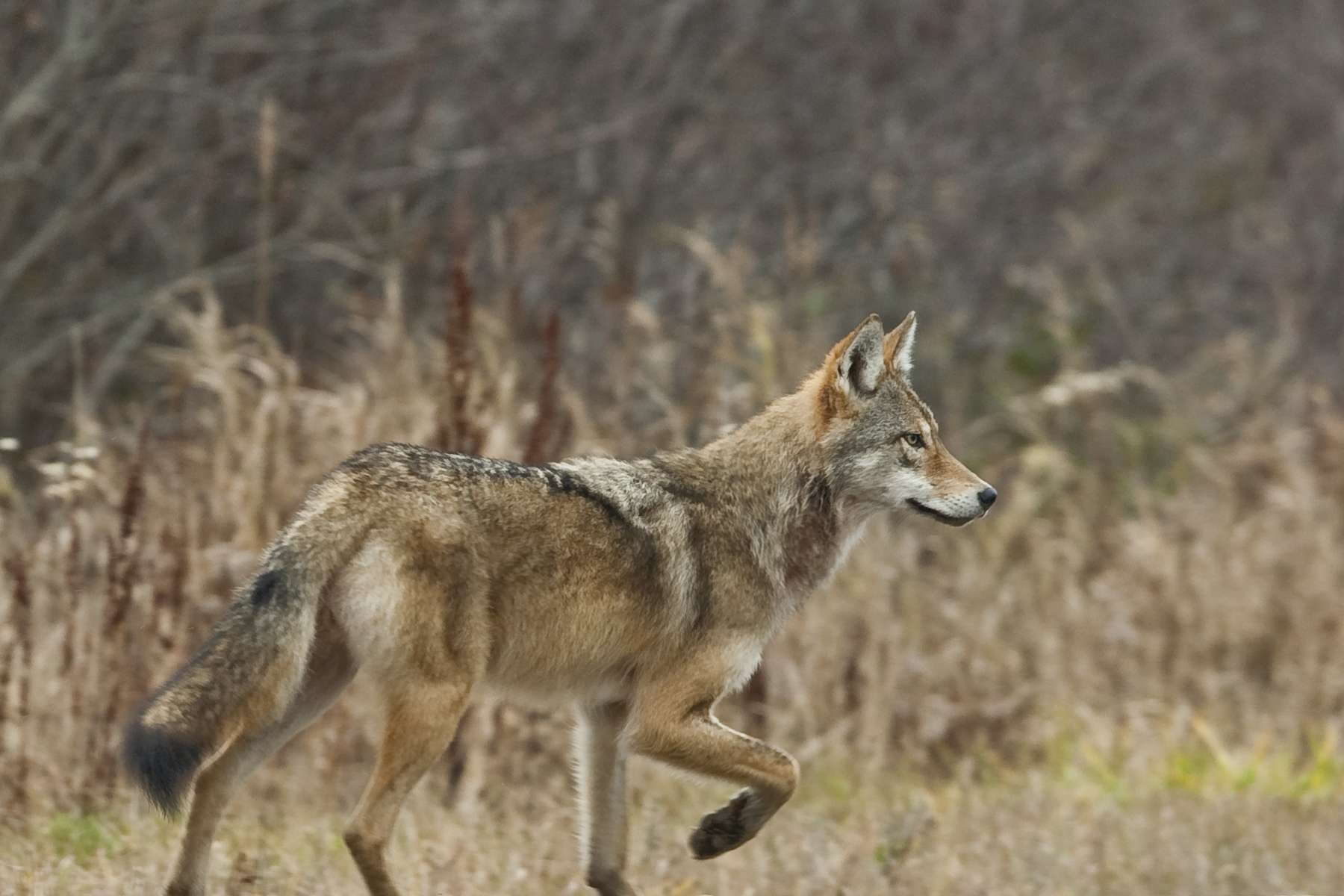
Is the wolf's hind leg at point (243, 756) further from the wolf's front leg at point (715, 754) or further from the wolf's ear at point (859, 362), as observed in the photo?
the wolf's ear at point (859, 362)

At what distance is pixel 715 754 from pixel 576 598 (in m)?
0.62

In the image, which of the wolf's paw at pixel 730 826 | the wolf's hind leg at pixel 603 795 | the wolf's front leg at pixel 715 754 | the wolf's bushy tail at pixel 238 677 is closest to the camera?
the wolf's bushy tail at pixel 238 677

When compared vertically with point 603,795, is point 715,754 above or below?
above

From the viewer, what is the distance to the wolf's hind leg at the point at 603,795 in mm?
6008

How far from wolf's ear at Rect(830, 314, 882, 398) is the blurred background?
4.88 ft

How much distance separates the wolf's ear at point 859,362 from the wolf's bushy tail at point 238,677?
193 centimetres

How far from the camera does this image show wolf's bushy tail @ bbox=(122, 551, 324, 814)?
4.88m

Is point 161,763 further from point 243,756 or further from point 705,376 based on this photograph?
point 705,376

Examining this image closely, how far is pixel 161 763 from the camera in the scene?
4.79 metres

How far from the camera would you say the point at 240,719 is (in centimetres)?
505

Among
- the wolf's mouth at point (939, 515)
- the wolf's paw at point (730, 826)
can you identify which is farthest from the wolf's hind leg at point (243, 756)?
the wolf's mouth at point (939, 515)

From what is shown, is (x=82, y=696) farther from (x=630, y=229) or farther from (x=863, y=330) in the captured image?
(x=630, y=229)

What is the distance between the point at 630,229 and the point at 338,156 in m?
2.03

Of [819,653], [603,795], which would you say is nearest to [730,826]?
[603,795]
